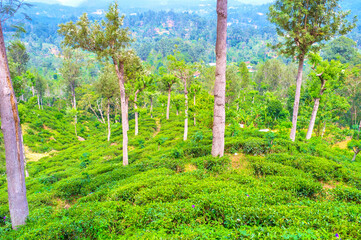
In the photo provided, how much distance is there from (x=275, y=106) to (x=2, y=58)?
1226 inches

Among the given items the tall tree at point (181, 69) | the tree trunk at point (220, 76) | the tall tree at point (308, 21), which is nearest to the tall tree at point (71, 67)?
the tall tree at point (181, 69)

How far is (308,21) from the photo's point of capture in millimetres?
12328

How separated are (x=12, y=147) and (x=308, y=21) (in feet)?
54.5

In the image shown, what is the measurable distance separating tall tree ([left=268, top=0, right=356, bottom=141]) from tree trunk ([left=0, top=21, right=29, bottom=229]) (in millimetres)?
13896

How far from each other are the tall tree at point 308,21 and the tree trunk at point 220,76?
7375 millimetres

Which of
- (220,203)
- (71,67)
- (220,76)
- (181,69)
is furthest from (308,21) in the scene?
(71,67)

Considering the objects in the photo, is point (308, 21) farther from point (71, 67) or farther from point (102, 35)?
point (71, 67)

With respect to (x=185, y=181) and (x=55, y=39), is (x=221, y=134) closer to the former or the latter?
(x=185, y=181)

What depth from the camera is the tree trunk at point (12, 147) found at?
501 cm

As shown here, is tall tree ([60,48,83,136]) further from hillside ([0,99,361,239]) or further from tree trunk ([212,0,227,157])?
tree trunk ([212,0,227,157])

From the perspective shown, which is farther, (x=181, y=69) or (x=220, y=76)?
(x=181, y=69)

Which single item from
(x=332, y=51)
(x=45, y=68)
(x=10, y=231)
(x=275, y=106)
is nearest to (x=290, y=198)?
(x=10, y=231)

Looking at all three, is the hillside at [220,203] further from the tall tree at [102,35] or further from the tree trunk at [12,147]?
the tall tree at [102,35]

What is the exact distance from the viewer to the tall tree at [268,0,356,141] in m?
11.6
